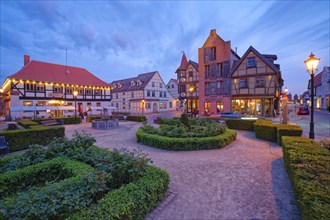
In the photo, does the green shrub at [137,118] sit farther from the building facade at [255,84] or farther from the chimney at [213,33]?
the chimney at [213,33]

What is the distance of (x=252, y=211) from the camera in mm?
3885

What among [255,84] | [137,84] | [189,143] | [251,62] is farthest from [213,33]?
[189,143]

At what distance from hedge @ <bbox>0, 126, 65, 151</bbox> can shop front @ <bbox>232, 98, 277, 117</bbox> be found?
83.5 ft

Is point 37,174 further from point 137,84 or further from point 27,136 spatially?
point 137,84

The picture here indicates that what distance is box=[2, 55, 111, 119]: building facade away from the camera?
25.0 metres

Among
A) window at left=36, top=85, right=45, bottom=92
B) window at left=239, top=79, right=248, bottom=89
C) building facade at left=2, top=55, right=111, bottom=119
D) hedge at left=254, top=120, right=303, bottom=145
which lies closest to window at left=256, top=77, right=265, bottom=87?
window at left=239, top=79, right=248, bottom=89

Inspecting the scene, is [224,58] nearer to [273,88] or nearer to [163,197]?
[273,88]

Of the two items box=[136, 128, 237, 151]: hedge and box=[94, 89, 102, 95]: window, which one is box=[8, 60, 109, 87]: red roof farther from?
box=[136, 128, 237, 151]: hedge

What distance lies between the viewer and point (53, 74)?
29469 millimetres

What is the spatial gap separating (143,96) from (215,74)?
19955 mm

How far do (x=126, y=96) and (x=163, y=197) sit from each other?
43.5 metres

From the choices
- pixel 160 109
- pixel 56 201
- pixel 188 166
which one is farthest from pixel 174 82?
pixel 56 201

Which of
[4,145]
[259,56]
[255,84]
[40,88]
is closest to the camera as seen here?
[4,145]

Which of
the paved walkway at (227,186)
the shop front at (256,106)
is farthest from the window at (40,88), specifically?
the shop front at (256,106)
